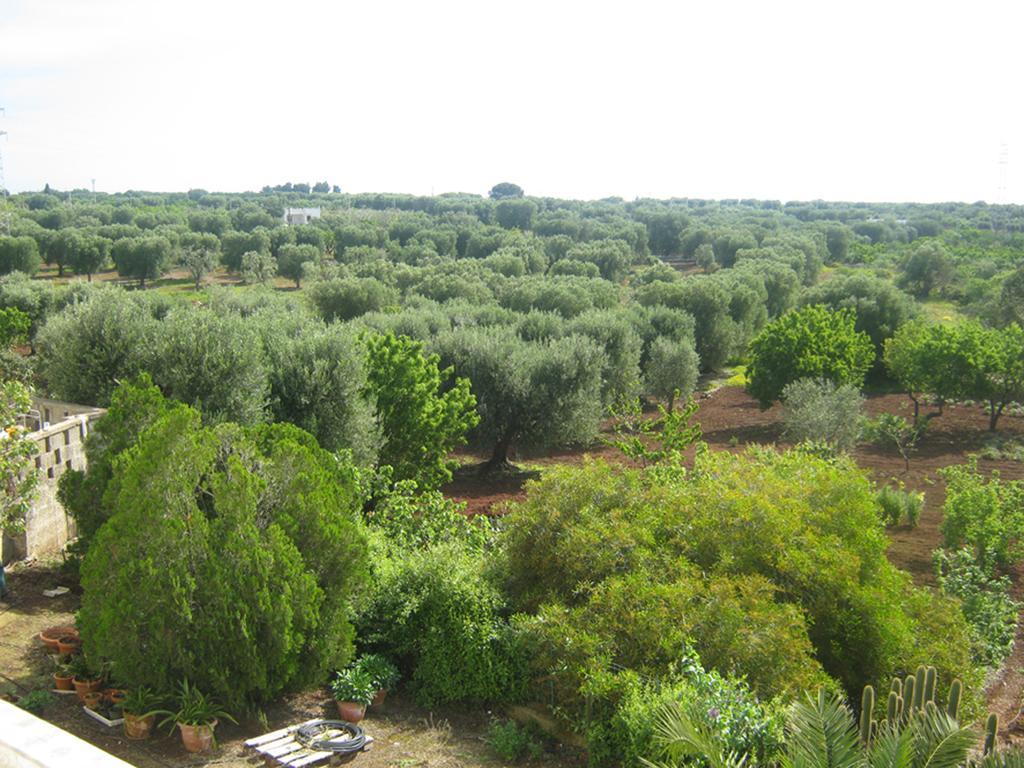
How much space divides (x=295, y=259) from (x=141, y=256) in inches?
514

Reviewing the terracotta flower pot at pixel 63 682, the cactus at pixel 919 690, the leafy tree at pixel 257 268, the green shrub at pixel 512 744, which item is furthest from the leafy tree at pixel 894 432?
the leafy tree at pixel 257 268

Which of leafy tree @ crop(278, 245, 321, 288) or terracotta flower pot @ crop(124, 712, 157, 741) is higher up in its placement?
leafy tree @ crop(278, 245, 321, 288)

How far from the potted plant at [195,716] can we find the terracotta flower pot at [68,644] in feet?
6.50

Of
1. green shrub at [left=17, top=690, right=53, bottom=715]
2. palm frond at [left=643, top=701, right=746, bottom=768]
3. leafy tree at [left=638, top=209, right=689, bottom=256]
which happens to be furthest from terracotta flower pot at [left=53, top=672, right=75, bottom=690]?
leafy tree at [left=638, top=209, right=689, bottom=256]

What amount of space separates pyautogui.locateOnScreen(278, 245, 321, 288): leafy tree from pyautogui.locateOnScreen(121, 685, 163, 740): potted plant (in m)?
71.3

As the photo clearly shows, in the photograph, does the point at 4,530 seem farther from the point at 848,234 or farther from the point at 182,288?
the point at 848,234

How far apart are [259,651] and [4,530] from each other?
622cm

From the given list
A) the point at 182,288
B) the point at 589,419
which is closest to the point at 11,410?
the point at 589,419

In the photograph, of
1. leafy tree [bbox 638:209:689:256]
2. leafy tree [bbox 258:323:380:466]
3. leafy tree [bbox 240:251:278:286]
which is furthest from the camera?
leafy tree [bbox 638:209:689:256]

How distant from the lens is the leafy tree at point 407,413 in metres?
23.8

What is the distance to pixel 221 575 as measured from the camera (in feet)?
31.9

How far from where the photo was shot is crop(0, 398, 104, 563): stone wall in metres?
14.1

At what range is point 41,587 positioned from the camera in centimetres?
1338

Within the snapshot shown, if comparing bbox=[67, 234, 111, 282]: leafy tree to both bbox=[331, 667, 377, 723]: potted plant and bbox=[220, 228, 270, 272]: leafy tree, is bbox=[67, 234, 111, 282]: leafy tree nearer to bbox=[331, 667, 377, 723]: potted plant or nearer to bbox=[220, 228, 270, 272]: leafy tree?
bbox=[220, 228, 270, 272]: leafy tree
